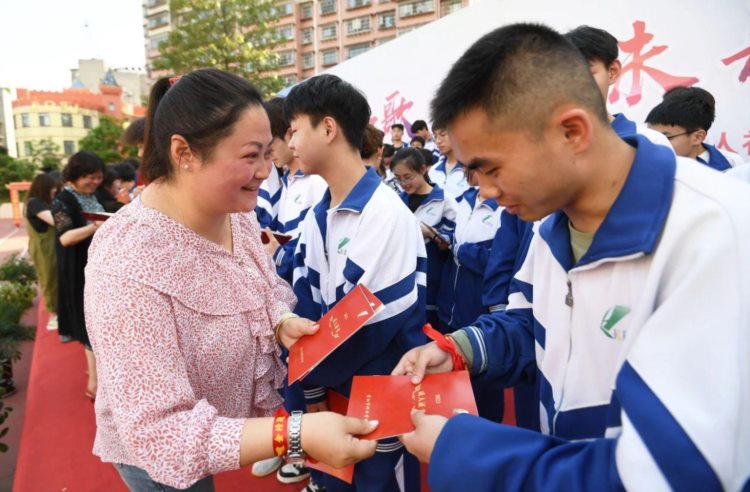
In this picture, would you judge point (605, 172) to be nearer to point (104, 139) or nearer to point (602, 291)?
point (602, 291)

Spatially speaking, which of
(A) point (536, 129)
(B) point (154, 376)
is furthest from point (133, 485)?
(A) point (536, 129)

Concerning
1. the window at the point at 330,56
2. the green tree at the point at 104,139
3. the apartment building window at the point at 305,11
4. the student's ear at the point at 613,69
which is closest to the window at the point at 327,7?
the apartment building window at the point at 305,11

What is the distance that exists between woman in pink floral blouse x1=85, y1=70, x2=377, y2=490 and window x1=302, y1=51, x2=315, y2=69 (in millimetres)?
38866

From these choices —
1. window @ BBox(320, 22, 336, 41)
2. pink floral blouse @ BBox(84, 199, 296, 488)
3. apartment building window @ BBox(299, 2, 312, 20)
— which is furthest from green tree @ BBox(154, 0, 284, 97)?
apartment building window @ BBox(299, 2, 312, 20)

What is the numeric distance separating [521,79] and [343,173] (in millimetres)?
1153

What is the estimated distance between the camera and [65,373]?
420 centimetres

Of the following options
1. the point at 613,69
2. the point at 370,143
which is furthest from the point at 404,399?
the point at 370,143

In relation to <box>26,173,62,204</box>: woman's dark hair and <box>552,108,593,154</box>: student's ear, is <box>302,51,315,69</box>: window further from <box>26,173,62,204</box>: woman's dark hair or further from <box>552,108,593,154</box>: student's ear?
<box>552,108,593,154</box>: student's ear

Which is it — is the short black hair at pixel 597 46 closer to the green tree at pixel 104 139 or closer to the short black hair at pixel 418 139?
the short black hair at pixel 418 139

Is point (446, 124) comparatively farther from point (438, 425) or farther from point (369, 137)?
point (369, 137)

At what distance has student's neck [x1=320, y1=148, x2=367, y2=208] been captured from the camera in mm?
1989

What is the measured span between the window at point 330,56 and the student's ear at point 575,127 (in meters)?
38.6

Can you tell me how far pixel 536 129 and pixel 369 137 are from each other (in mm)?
2475

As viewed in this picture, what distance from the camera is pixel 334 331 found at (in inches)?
56.7
